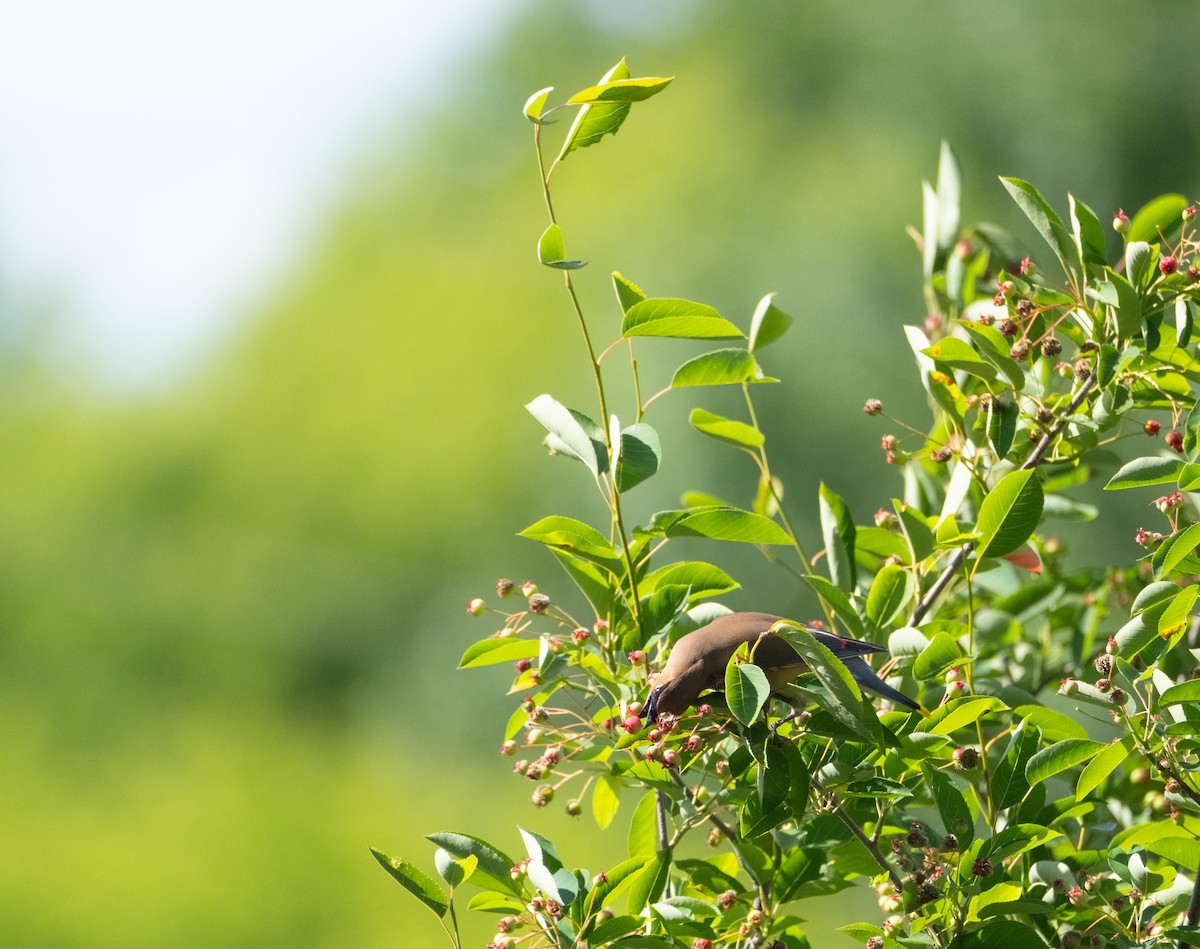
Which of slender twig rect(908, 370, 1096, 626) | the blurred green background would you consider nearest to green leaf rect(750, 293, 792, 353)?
slender twig rect(908, 370, 1096, 626)

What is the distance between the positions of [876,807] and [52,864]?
26.2ft

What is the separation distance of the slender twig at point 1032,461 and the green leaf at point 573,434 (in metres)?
0.19

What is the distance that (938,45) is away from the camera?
714cm

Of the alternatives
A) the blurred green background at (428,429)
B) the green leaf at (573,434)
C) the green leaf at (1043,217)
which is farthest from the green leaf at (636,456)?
the blurred green background at (428,429)

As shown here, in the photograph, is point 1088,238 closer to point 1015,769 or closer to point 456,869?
point 1015,769

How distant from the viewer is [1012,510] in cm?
64

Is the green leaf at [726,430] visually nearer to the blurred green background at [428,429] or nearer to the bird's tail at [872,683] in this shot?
the bird's tail at [872,683]

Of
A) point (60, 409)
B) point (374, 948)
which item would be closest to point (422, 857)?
point (374, 948)

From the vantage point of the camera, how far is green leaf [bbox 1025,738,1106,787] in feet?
2.02

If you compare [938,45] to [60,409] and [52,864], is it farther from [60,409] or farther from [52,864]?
[60,409]

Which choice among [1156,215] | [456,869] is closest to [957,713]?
[456,869]

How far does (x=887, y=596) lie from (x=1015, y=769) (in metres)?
0.12

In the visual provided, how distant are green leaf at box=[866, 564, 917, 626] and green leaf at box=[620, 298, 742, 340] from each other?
171mm

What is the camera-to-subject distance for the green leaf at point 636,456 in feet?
2.14
